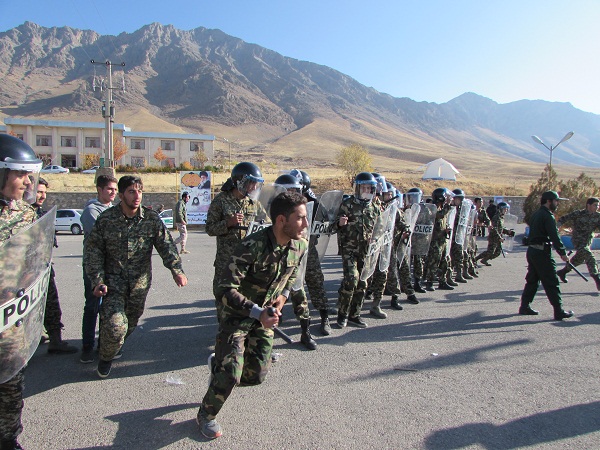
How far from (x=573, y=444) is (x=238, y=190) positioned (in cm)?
379

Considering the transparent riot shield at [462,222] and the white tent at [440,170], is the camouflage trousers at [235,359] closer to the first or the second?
the transparent riot shield at [462,222]

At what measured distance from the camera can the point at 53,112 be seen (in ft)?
462

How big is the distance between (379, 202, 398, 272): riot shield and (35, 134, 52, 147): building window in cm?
6983

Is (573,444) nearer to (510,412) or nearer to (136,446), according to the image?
(510,412)

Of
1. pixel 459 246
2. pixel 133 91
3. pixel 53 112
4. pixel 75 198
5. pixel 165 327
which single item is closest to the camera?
pixel 165 327

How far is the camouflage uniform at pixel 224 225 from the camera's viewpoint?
15.6 feet

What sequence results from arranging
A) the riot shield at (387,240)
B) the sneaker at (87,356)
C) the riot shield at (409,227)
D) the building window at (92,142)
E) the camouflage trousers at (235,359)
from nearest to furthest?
the camouflage trousers at (235,359) → the sneaker at (87,356) → the riot shield at (387,240) → the riot shield at (409,227) → the building window at (92,142)

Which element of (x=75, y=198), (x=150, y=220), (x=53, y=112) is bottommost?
(x=75, y=198)

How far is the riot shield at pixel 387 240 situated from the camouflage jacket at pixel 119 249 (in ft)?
10.2

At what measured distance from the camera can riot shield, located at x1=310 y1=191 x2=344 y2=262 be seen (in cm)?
556

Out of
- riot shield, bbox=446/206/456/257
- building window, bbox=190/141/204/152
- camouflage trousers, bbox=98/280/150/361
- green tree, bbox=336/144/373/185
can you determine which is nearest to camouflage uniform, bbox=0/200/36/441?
camouflage trousers, bbox=98/280/150/361

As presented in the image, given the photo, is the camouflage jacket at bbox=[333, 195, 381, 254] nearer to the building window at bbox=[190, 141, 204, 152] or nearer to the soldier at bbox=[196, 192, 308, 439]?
the soldier at bbox=[196, 192, 308, 439]

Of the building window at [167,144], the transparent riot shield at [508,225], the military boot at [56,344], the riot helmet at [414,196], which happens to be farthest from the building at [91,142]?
the military boot at [56,344]

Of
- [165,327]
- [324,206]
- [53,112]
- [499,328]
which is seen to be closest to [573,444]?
[499,328]
